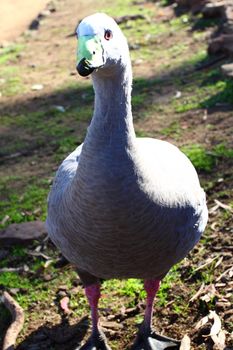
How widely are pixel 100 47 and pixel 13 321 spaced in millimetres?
2281

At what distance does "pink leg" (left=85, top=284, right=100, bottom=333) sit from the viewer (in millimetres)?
3807

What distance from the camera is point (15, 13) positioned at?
574 inches

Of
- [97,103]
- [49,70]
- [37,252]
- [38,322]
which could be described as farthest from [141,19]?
[97,103]

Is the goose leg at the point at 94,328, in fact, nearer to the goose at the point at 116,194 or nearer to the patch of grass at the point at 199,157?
the goose at the point at 116,194

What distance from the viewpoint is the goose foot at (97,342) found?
386 centimetres

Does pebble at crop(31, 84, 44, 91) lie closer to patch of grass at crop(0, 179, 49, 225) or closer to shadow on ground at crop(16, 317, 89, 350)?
patch of grass at crop(0, 179, 49, 225)

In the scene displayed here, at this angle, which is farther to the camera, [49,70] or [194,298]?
[49,70]

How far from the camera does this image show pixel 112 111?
284 centimetres

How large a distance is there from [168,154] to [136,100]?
13.2 feet

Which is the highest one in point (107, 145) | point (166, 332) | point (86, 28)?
point (86, 28)

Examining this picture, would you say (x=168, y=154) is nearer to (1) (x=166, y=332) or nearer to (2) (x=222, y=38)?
(1) (x=166, y=332)

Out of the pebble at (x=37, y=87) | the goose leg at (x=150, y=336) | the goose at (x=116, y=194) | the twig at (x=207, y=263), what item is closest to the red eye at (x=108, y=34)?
the goose at (x=116, y=194)

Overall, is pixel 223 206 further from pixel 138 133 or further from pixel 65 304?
pixel 138 133

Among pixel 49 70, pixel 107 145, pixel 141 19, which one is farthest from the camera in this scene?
pixel 141 19
